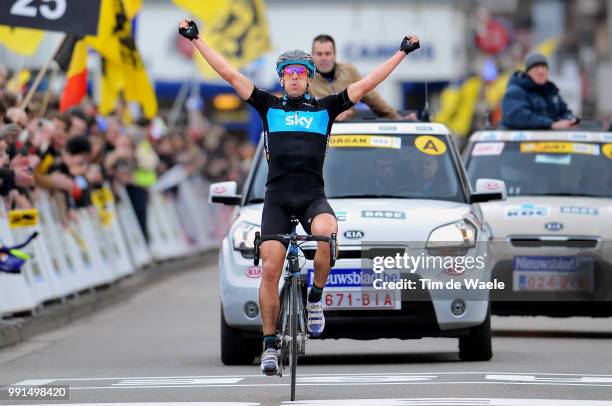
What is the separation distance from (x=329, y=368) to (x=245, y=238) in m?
1.15

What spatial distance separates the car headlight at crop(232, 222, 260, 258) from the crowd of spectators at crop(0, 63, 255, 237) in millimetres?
2607

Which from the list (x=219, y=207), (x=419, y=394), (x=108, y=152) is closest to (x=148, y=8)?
(x=219, y=207)

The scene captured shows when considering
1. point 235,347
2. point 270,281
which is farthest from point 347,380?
point 235,347

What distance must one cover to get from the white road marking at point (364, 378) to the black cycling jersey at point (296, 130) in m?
1.37

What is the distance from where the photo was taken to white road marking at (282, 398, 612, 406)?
38.2ft

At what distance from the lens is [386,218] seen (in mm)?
14898

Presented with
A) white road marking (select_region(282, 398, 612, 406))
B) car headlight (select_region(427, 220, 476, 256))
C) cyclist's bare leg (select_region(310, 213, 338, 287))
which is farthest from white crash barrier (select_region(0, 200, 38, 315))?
white road marking (select_region(282, 398, 612, 406))

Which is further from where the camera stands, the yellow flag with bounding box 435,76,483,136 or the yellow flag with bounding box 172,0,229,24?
the yellow flag with bounding box 435,76,483,136

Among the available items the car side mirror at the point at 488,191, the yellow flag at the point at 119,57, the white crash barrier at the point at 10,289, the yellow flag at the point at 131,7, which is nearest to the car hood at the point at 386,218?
the car side mirror at the point at 488,191

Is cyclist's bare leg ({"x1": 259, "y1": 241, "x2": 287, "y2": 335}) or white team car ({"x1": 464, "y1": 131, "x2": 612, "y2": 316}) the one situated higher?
cyclist's bare leg ({"x1": 259, "y1": 241, "x2": 287, "y2": 335})

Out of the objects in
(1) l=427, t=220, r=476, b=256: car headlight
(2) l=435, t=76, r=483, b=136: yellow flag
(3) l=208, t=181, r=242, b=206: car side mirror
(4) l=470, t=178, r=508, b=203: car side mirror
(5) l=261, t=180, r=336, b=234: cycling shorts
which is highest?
(5) l=261, t=180, r=336, b=234: cycling shorts

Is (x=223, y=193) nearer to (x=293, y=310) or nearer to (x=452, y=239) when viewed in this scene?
(x=452, y=239)

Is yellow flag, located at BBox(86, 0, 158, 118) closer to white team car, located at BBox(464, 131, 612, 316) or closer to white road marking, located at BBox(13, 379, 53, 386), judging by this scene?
white team car, located at BBox(464, 131, 612, 316)

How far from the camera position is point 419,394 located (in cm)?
1235
